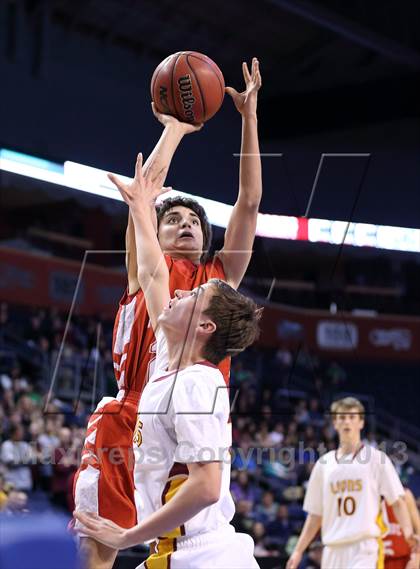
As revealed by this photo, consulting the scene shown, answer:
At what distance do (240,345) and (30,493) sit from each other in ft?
23.9

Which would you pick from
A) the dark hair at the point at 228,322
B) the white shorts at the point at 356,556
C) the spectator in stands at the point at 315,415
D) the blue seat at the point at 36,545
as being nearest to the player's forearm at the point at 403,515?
the white shorts at the point at 356,556

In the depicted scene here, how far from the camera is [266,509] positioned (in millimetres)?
11547

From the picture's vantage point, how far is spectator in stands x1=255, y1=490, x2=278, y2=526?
11340mm

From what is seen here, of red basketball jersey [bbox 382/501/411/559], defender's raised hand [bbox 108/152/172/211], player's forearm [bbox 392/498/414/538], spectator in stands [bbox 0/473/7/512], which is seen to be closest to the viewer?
defender's raised hand [bbox 108/152/172/211]

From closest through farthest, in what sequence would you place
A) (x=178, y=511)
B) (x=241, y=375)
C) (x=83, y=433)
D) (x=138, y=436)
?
(x=178, y=511) → (x=138, y=436) → (x=83, y=433) → (x=241, y=375)

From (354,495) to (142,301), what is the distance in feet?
10.5

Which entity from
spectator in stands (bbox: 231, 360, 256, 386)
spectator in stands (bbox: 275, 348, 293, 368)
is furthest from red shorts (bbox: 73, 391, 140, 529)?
spectator in stands (bbox: 275, 348, 293, 368)

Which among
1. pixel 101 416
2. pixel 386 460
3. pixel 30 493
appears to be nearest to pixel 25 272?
pixel 30 493

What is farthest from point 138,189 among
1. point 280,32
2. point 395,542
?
point 280,32

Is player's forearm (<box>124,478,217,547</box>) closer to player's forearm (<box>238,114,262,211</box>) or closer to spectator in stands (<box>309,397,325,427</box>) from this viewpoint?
player's forearm (<box>238,114,262,211</box>)

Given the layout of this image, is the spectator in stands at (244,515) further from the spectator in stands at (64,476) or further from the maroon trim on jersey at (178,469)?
the maroon trim on jersey at (178,469)

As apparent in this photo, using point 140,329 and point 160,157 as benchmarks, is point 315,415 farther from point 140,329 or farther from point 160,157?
point 160,157

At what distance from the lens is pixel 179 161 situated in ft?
42.0

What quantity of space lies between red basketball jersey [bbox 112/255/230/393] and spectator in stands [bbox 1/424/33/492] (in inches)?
229
